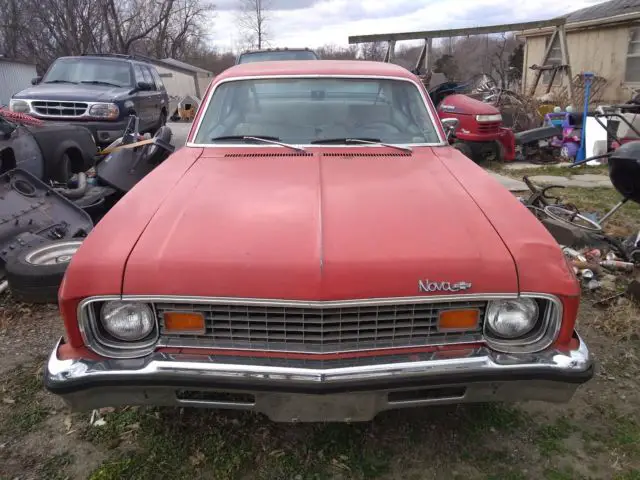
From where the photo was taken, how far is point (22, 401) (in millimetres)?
2801

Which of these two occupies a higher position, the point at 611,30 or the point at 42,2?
the point at 42,2

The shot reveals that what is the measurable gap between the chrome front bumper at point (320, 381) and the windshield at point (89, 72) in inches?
347

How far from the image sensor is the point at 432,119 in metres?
3.54

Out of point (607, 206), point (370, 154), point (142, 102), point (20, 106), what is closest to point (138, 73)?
point (142, 102)

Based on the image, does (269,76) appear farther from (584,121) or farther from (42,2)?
(42,2)

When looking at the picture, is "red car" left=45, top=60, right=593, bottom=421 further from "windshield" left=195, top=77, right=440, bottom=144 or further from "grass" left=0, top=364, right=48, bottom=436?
"windshield" left=195, top=77, right=440, bottom=144

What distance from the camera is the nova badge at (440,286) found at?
1914 millimetres

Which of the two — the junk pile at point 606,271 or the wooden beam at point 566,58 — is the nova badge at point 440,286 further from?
the wooden beam at point 566,58

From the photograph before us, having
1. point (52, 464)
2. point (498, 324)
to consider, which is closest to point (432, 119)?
point (498, 324)

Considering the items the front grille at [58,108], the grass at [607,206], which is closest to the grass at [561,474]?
the grass at [607,206]

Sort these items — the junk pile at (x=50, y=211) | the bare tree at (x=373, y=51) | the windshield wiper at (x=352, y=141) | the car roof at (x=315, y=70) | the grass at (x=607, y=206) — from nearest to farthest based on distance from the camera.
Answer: the windshield wiper at (x=352, y=141), the car roof at (x=315, y=70), the junk pile at (x=50, y=211), the grass at (x=607, y=206), the bare tree at (x=373, y=51)

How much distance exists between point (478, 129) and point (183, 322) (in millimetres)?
7921

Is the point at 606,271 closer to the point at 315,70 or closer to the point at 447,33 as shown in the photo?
the point at 315,70

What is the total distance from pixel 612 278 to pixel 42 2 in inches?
1257
